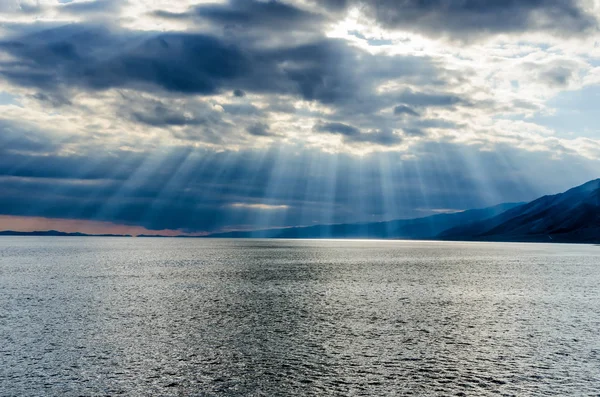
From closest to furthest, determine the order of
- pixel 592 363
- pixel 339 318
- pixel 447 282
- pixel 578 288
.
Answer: pixel 592 363
pixel 339 318
pixel 578 288
pixel 447 282

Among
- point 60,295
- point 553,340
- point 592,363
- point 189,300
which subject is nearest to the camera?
point 592,363

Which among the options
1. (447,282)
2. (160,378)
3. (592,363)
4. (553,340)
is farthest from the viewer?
(447,282)

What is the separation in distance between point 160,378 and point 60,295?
166 ft

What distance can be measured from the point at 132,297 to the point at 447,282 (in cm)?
5997

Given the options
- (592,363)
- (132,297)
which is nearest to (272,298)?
(132,297)

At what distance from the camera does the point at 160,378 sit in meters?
Answer: 31.3

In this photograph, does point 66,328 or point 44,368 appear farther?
point 66,328

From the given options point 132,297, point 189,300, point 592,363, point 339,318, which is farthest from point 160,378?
point 132,297

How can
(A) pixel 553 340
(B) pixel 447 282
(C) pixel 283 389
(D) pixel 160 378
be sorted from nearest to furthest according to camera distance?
(C) pixel 283 389 < (D) pixel 160 378 < (A) pixel 553 340 < (B) pixel 447 282

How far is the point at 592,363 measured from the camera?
34.7 metres

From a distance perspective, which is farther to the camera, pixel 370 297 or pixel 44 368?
pixel 370 297

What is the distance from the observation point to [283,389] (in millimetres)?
29094

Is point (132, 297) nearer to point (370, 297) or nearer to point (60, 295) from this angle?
point (60, 295)

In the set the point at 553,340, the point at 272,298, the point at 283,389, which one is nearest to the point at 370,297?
the point at 272,298
